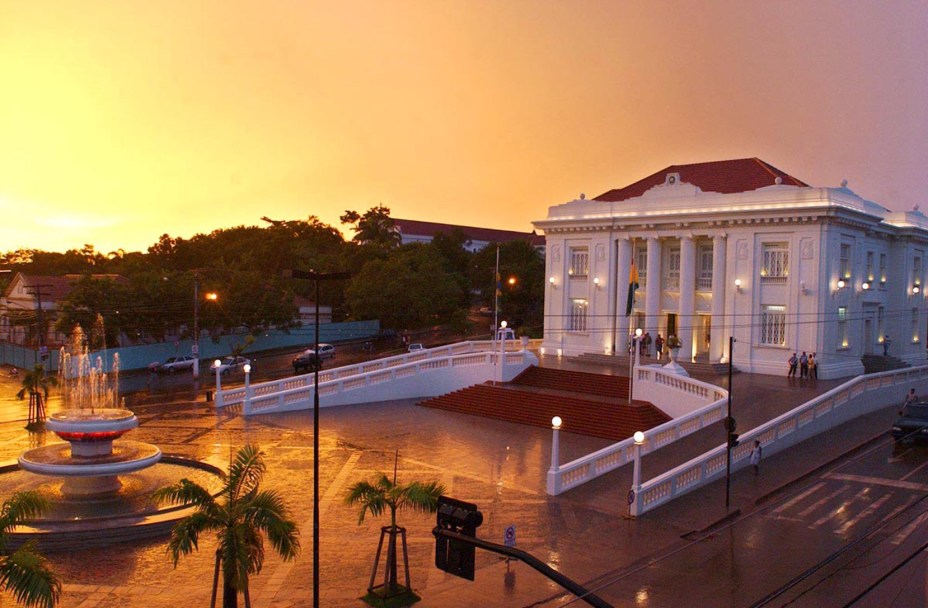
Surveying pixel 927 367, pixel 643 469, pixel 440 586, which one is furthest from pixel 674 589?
pixel 927 367

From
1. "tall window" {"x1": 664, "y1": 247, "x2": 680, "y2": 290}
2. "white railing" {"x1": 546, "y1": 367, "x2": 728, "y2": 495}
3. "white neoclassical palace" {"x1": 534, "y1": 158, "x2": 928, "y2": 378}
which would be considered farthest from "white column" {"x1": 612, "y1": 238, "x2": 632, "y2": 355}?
"white railing" {"x1": 546, "y1": 367, "x2": 728, "y2": 495}

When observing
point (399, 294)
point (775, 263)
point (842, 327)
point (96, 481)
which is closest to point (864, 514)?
point (96, 481)

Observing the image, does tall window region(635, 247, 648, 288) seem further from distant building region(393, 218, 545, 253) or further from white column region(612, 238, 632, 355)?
distant building region(393, 218, 545, 253)

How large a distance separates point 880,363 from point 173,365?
4485 cm

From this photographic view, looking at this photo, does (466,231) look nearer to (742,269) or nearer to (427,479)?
(742,269)

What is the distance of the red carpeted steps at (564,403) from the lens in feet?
105

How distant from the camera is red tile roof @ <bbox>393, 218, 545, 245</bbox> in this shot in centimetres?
12650

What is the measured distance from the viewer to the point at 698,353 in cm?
4400

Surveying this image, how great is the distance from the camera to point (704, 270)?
1743 inches

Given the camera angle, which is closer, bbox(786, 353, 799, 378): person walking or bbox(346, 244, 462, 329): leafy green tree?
bbox(786, 353, 799, 378): person walking

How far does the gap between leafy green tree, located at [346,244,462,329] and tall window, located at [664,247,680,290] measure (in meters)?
25.1

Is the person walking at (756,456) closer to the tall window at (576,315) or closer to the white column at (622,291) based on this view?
the white column at (622,291)

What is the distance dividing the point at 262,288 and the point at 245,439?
34059 mm

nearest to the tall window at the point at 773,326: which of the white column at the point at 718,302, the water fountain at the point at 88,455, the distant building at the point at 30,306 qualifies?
the white column at the point at 718,302
